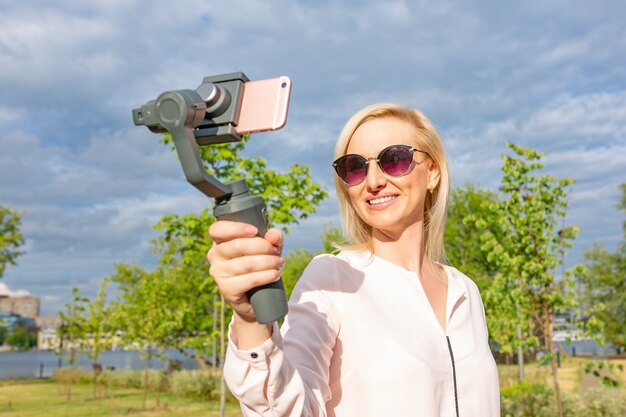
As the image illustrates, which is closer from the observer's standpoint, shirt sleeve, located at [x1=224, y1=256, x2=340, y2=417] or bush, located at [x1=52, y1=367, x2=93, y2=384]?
shirt sleeve, located at [x1=224, y1=256, x2=340, y2=417]

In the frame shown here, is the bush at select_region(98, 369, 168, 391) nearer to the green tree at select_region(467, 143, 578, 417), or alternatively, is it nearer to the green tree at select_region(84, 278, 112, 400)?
the green tree at select_region(84, 278, 112, 400)

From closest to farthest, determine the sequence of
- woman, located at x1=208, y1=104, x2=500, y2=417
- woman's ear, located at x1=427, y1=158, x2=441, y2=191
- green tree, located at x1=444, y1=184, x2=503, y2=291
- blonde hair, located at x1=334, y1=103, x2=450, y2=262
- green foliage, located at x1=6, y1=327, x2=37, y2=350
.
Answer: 1. woman, located at x1=208, y1=104, x2=500, y2=417
2. blonde hair, located at x1=334, y1=103, x2=450, y2=262
3. woman's ear, located at x1=427, y1=158, x2=441, y2=191
4. green tree, located at x1=444, y1=184, x2=503, y2=291
5. green foliage, located at x1=6, y1=327, x2=37, y2=350

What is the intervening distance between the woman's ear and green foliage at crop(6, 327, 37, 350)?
649 feet

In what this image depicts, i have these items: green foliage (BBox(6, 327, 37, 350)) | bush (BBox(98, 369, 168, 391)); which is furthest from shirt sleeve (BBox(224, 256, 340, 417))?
green foliage (BBox(6, 327, 37, 350))

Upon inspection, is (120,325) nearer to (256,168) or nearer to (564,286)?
(256,168)

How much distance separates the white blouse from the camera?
1362mm

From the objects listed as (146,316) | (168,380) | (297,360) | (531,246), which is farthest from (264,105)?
(168,380)

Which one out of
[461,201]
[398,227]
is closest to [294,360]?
[398,227]

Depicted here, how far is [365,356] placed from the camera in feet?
6.03

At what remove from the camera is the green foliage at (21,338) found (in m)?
176

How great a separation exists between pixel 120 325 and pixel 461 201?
21444 millimetres

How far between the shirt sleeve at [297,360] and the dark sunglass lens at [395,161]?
1.49 feet

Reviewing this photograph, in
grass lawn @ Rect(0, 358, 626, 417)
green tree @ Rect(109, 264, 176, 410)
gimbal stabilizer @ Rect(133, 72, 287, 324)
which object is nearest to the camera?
gimbal stabilizer @ Rect(133, 72, 287, 324)

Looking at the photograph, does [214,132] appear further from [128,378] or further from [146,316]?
[128,378]
